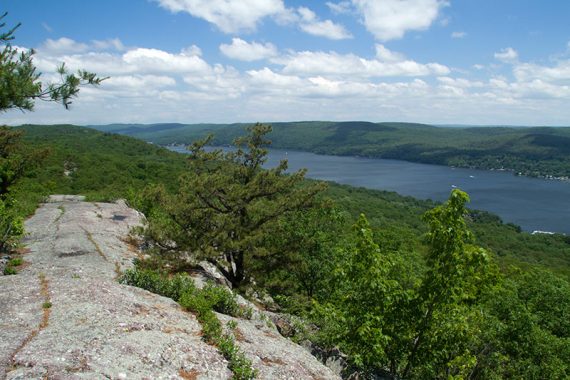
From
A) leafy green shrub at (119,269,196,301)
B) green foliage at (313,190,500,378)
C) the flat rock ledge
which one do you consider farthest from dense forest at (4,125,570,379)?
the flat rock ledge

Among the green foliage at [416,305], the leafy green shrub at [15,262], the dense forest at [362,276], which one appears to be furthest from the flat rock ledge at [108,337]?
the dense forest at [362,276]

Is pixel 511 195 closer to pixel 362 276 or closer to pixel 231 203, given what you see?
pixel 231 203

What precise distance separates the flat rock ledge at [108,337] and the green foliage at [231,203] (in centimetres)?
391

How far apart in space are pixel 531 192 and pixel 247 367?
197m

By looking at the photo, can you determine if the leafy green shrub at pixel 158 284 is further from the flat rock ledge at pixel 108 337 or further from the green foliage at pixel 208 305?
the flat rock ledge at pixel 108 337

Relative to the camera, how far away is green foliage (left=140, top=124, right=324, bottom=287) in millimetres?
16641

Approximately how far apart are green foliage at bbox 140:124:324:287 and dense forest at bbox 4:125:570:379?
0.05m

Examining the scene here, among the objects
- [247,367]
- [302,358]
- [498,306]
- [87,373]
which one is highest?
[87,373]

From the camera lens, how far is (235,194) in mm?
16969

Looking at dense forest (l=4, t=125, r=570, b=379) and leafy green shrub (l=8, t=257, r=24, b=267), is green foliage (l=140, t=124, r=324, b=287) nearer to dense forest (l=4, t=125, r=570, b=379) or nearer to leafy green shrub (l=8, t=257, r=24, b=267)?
dense forest (l=4, t=125, r=570, b=379)

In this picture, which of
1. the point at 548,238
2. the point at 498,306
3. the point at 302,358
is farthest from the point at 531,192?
the point at 302,358

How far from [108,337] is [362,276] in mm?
6257

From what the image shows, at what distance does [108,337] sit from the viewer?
8000mm

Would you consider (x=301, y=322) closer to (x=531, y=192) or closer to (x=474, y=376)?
(x=474, y=376)
